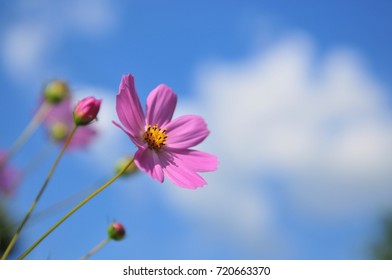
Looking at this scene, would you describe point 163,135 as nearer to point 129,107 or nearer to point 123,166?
point 129,107

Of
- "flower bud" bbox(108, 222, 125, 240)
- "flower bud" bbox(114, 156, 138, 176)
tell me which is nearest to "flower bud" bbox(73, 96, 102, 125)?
"flower bud" bbox(108, 222, 125, 240)

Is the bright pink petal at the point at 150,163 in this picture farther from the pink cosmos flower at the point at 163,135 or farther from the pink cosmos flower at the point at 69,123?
the pink cosmos flower at the point at 69,123

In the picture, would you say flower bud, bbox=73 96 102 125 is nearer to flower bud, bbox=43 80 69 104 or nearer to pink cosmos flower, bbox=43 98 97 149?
flower bud, bbox=43 80 69 104

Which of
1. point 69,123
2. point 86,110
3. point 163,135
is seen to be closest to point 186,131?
point 163,135

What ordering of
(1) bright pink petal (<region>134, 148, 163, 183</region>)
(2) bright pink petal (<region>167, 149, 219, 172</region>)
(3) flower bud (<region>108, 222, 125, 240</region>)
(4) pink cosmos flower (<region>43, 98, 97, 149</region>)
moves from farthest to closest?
(4) pink cosmos flower (<region>43, 98, 97, 149</region>)
(3) flower bud (<region>108, 222, 125, 240</region>)
(2) bright pink petal (<region>167, 149, 219, 172</region>)
(1) bright pink petal (<region>134, 148, 163, 183</region>)

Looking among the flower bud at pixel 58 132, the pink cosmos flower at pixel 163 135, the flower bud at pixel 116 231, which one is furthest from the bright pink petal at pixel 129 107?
the flower bud at pixel 58 132
